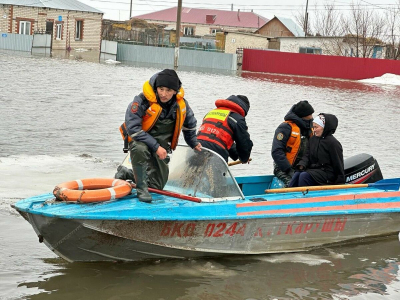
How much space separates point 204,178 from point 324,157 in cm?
172

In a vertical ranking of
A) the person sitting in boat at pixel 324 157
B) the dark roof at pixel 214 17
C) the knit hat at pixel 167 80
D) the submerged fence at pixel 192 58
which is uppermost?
the dark roof at pixel 214 17

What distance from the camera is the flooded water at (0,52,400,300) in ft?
21.5

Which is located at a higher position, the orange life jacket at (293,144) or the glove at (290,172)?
the orange life jacket at (293,144)

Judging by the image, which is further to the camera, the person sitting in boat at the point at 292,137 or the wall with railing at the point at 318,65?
the wall with railing at the point at 318,65

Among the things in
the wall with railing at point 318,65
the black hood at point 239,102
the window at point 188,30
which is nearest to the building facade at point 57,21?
the wall with railing at point 318,65

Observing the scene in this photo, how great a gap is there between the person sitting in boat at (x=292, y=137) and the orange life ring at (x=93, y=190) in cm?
232

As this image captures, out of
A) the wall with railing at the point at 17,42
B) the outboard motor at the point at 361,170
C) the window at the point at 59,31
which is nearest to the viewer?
the outboard motor at the point at 361,170

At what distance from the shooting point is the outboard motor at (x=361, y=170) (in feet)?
27.7

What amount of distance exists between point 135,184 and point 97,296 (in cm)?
120

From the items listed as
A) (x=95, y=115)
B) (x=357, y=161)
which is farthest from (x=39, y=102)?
A: (x=357, y=161)

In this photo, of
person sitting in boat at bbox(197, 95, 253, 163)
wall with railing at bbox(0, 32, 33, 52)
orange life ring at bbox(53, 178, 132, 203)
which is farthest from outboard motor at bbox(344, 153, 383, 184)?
wall with railing at bbox(0, 32, 33, 52)

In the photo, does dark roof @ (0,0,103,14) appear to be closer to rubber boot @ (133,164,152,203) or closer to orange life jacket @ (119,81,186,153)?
orange life jacket @ (119,81,186,153)

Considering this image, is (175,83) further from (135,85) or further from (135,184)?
(135,85)

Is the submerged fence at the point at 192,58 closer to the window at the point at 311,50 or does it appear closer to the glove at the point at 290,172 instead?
the window at the point at 311,50
